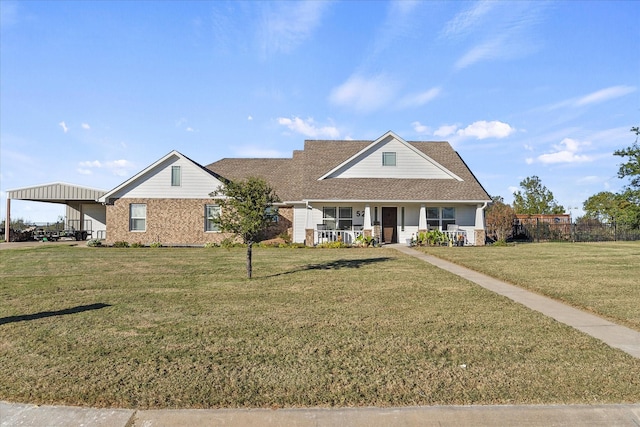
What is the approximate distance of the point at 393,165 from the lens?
87.2 ft

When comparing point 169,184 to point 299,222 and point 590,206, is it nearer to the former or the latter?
point 299,222

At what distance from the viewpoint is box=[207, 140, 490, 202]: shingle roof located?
24438 millimetres

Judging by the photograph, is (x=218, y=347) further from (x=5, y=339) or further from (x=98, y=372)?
(x=5, y=339)

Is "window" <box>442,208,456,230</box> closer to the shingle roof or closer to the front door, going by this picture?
the shingle roof

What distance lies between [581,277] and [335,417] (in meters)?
11.0

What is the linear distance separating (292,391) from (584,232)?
108 ft

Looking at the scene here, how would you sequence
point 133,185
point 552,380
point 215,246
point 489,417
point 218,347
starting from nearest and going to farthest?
point 489,417 → point 552,380 → point 218,347 → point 215,246 → point 133,185

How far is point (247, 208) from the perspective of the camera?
37.8 feet

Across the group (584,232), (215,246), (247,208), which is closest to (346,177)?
(215,246)

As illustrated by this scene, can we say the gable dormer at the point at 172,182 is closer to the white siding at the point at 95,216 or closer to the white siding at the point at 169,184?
the white siding at the point at 169,184

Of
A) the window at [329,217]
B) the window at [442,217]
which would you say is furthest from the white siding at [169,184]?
the window at [442,217]

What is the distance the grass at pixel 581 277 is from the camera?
26.8 feet

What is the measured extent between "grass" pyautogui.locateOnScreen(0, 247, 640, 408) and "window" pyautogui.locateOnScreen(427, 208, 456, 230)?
15864mm

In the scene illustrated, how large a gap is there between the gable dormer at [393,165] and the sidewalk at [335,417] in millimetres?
23038
